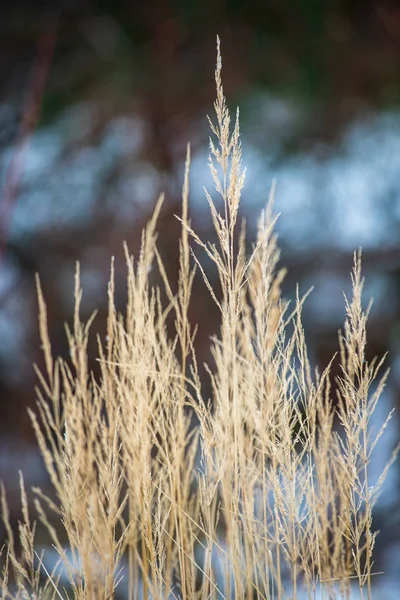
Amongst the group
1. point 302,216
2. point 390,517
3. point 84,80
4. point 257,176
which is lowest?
point 390,517

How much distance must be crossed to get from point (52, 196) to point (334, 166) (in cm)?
115

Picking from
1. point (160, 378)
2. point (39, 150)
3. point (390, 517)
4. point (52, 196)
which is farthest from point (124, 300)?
point (160, 378)

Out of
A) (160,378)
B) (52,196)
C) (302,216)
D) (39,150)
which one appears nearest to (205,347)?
(302,216)

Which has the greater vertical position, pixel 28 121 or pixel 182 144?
pixel 28 121

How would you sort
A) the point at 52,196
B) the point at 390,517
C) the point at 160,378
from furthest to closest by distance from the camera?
the point at 52,196, the point at 390,517, the point at 160,378

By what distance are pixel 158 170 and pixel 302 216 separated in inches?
24.1

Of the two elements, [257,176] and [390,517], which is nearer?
[390,517]

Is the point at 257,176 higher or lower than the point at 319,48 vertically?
lower

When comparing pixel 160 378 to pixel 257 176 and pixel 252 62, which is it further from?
pixel 252 62

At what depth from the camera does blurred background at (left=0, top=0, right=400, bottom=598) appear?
8.05 ft

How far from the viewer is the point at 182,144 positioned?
100 inches

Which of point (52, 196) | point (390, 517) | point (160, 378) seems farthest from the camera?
point (52, 196)

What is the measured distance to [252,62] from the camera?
2.57m

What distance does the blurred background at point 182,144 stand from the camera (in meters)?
2.45
